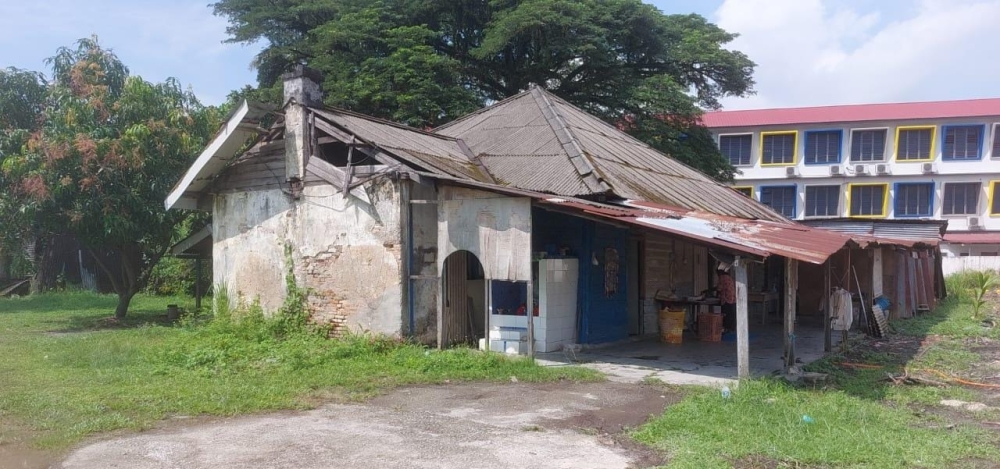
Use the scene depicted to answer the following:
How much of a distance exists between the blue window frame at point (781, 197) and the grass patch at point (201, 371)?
29350 millimetres

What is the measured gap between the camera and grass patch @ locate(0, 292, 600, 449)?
811cm

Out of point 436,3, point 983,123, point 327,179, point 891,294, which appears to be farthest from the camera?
point 983,123

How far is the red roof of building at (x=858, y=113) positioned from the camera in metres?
34.3

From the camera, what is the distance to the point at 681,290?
52.1ft

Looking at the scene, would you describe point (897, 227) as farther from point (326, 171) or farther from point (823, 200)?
point (326, 171)

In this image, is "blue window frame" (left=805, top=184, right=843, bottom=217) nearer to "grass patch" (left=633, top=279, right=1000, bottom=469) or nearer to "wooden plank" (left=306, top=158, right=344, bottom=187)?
"grass patch" (left=633, top=279, right=1000, bottom=469)

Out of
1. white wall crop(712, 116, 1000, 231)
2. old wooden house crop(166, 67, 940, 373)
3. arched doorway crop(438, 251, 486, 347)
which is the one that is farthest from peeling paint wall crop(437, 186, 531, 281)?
white wall crop(712, 116, 1000, 231)

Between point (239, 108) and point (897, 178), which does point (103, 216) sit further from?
point (897, 178)

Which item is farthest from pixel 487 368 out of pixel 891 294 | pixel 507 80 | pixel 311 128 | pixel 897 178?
pixel 897 178

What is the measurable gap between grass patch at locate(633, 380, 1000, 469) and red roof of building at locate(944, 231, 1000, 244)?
30.4m

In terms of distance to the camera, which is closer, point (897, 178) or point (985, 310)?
point (985, 310)

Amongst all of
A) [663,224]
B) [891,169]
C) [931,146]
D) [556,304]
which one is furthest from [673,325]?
[931,146]

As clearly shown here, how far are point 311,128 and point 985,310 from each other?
17710 millimetres

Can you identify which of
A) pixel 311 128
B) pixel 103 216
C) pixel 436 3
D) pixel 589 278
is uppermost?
pixel 436 3
